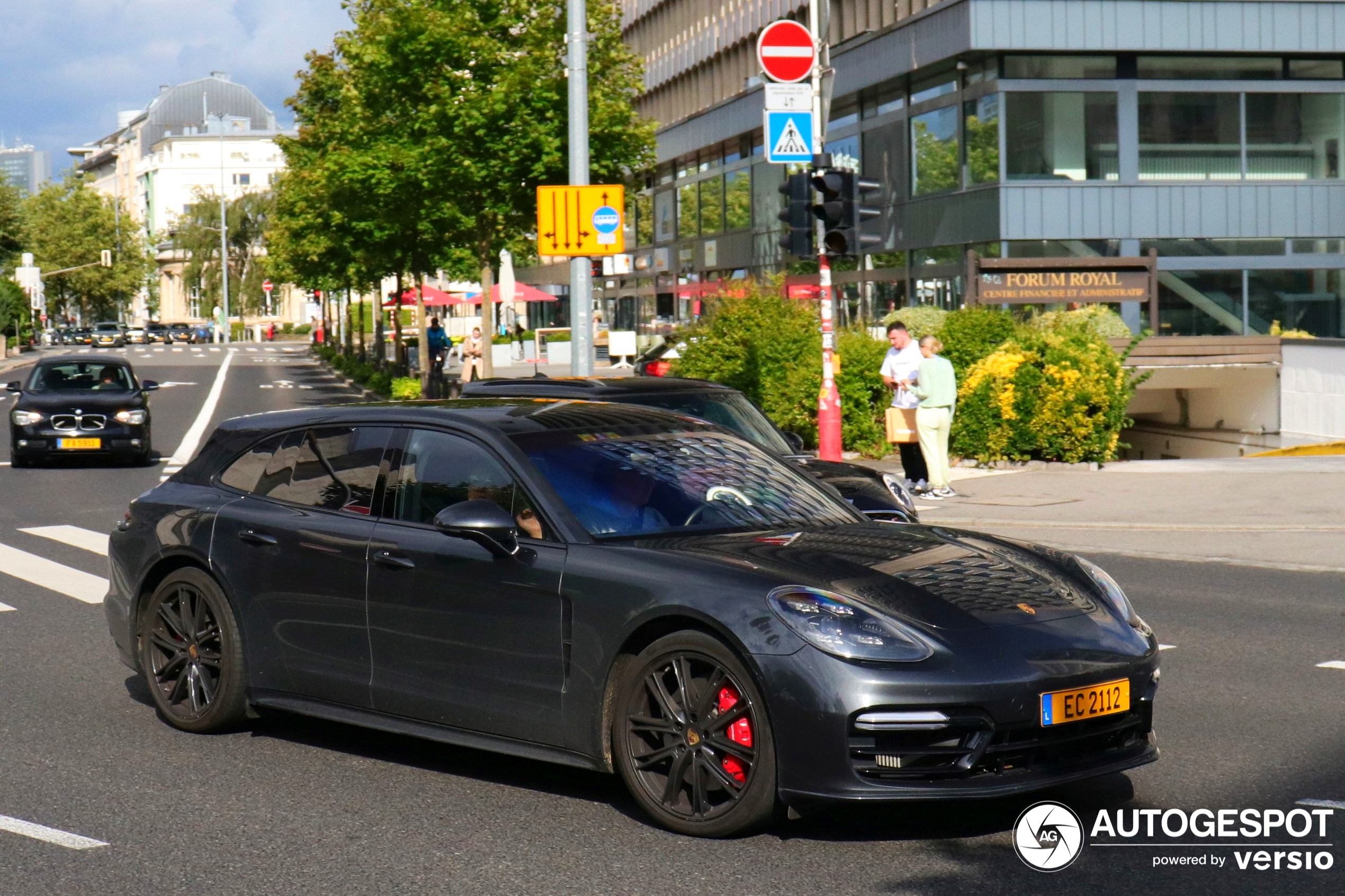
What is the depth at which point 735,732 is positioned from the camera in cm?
544

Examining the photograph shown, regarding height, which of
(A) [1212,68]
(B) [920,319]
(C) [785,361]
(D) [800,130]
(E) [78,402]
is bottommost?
(E) [78,402]

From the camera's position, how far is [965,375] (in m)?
21.7

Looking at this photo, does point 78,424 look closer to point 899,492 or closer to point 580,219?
point 580,219

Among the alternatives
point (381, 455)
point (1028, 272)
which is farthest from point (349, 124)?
point (381, 455)

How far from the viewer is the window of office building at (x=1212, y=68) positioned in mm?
36531

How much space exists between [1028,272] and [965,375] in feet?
14.4

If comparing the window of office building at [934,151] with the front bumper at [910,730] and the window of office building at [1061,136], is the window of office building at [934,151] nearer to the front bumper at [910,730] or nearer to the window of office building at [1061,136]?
the window of office building at [1061,136]

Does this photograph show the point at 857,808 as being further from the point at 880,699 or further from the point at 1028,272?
the point at 1028,272

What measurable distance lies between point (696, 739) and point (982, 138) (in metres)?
32.8

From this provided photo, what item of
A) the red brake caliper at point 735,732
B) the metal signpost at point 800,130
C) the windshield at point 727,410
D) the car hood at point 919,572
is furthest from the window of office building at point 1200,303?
the red brake caliper at point 735,732

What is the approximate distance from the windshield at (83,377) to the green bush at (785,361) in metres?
8.22

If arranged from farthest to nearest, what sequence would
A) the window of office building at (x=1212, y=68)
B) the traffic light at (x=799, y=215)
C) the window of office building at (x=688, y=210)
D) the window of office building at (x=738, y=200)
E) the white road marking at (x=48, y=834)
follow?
the window of office building at (x=688, y=210), the window of office building at (x=738, y=200), the window of office building at (x=1212, y=68), the traffic light at (x=799, y=215), the white road marking at (x=48, y=834)

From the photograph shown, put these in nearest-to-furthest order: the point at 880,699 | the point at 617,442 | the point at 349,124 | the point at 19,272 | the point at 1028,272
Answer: the point at 880,699, the point at 617,442, the point at 1028,272, the point at 349,124, the point at 19,272

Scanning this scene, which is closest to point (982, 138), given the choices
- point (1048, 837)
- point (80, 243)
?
point (1048, 837)
